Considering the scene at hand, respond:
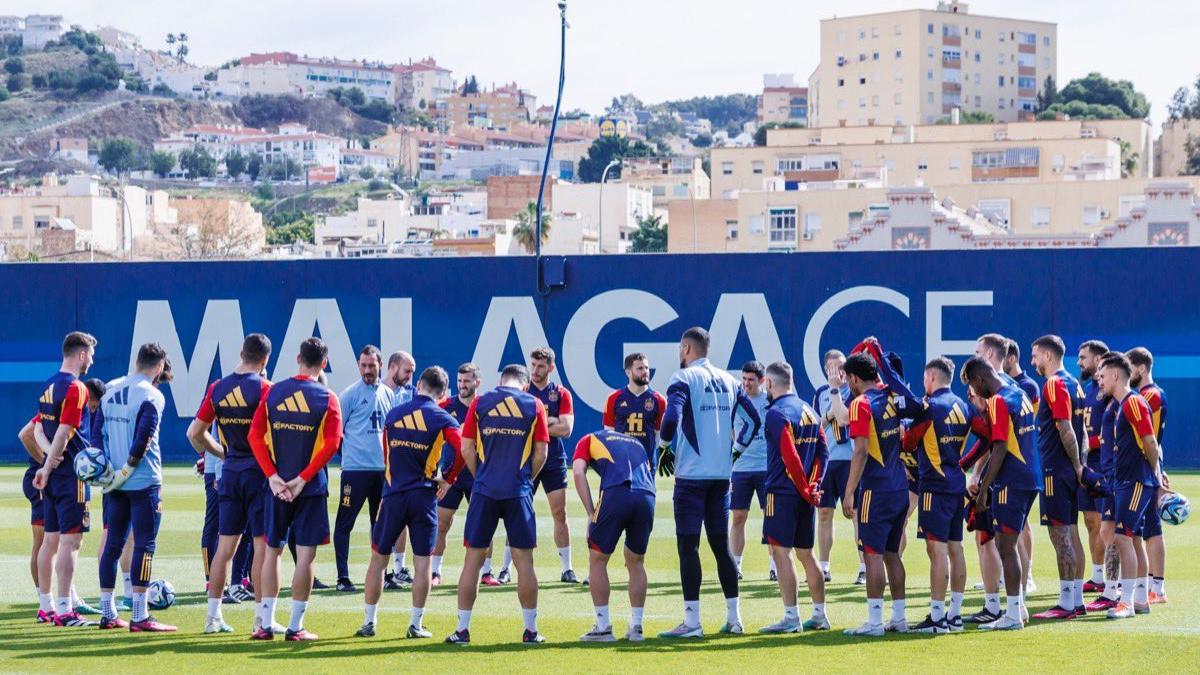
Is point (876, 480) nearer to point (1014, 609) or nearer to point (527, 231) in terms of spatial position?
point (1014, 609)

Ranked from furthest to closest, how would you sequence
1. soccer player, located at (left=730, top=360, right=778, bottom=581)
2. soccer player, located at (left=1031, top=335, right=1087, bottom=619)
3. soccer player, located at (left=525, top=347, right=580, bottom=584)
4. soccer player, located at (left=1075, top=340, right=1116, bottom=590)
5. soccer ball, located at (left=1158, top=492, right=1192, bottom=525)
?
1. soccer player, located at (left=525, top=347, right=580, bottom=584)
2. soccer player, located at (left=730, top=360, right=778, bottom=581)
3. soccer player, located at (left=1075, top=340, right=1116, bottom=590)
4. soccer ball, located at (left=1158, top=492, right=1192, bottom=525)
5. soccer player, located at (left=1031, top=335, right=1087, bottom=619)

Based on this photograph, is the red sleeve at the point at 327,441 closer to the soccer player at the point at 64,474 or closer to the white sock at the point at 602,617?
the soccer player at the point at 64,474

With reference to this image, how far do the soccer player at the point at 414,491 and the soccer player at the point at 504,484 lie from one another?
1.21 feet

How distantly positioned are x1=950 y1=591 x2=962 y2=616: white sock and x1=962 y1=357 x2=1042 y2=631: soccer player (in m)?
0.27

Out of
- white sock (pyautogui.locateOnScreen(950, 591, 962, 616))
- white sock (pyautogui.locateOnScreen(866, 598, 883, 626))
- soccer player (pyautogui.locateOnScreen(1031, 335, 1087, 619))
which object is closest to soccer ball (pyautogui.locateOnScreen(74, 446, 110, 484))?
white sock (pyautogui.locateOnScreen(866, 598, 883, 626))

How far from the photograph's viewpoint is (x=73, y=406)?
39.3 ft

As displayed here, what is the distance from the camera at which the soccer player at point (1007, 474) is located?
11.7m

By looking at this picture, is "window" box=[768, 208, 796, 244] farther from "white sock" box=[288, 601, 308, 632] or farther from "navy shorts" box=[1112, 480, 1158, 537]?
"white sock" box=[288, 601, 308, 632]

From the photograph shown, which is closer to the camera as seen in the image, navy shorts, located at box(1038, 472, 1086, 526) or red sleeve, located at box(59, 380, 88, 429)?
red sleeve, located at box(59, 380, 88, 429)

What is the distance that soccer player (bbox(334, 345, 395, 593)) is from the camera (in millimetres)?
14172

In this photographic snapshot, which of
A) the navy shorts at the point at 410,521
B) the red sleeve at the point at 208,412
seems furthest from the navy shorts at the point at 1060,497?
the red sleeve at the point at 208,412

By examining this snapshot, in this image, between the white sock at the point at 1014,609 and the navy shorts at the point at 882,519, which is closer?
the navy shorts at the point at 882,519

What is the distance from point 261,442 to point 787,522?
12.9 feet

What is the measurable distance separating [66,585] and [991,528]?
7201 millimetres
